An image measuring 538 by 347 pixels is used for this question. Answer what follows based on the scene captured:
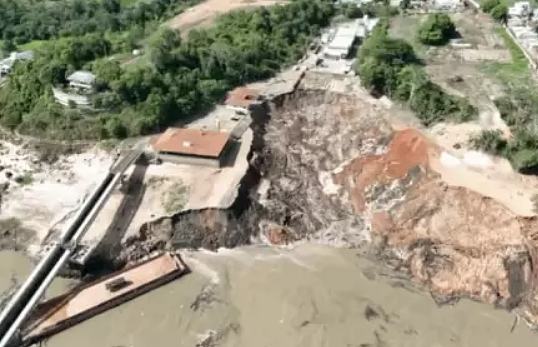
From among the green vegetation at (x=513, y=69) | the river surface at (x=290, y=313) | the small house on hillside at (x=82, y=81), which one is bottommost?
the river surface at (x=290, y=313)

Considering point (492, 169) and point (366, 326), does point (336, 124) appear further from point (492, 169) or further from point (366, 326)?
point (366, 326)

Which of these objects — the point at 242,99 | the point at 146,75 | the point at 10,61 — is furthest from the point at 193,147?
the point at 10,61

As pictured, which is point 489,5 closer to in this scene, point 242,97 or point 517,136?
point 517,136

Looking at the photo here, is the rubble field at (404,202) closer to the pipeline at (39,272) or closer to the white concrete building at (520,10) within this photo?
the pipeline at (39,272)

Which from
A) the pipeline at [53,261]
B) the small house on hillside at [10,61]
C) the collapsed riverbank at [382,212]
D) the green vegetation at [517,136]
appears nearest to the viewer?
the pipeline at [53,261]

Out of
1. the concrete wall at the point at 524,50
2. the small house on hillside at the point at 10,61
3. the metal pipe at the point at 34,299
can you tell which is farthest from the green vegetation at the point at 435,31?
the metal pipe at the point at 34,299

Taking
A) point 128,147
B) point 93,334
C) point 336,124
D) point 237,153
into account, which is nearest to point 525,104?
point 336,124
